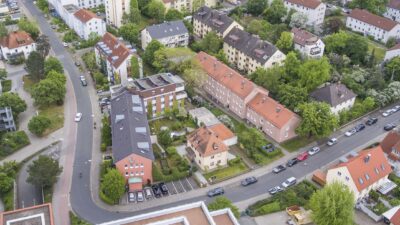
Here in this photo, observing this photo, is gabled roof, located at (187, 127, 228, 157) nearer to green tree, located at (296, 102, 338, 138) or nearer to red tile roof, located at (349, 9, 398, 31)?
green tree, located at (296, 102, 338, 138)

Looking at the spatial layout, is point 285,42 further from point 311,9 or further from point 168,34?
point 168,34

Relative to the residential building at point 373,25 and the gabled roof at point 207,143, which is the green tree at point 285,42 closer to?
the residential building at point 373,25

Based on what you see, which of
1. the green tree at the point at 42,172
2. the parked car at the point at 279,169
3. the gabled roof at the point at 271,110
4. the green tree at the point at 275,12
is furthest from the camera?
the green tree at the point at 275,12

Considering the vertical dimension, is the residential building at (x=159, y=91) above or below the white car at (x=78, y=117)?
above

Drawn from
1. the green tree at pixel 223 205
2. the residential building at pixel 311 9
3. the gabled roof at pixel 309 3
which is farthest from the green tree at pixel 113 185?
the gabled roof at pixel 309 3

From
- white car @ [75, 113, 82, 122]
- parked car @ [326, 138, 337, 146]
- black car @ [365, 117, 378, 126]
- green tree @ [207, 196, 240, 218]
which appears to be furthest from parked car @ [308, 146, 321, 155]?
white car @ [75, 113, 82, 122]

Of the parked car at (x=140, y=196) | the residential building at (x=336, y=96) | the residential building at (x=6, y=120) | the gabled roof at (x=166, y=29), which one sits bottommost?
the parked car at (x=140, y=196)
